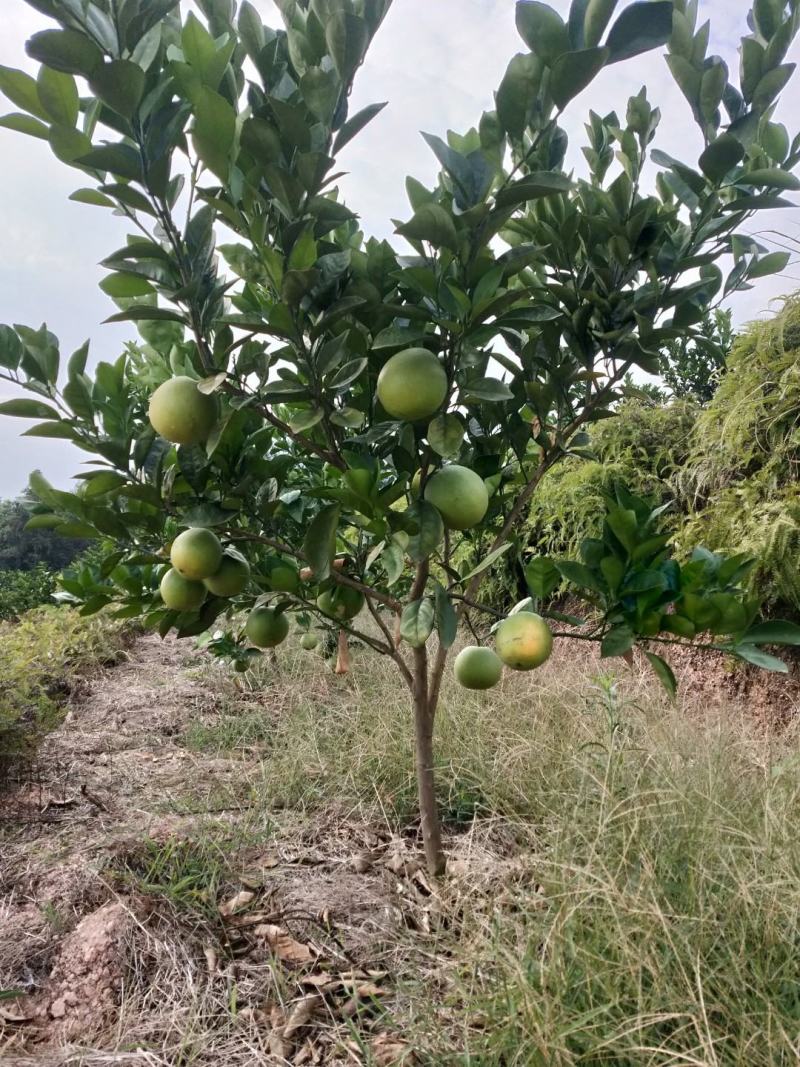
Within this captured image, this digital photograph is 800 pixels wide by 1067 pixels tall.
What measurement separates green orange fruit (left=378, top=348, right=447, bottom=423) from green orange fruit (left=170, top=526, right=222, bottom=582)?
41 cm

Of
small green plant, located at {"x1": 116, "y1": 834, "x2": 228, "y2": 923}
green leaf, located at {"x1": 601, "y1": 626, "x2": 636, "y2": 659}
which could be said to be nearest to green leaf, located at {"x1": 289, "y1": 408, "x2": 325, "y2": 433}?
green leaf, located at {"x1": 601, "y1": 626, "x2": 636, "y2": 659}

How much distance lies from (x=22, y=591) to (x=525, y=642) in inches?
363

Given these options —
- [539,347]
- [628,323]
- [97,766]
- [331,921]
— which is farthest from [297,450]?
[97,766]

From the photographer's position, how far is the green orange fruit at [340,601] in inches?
64.5

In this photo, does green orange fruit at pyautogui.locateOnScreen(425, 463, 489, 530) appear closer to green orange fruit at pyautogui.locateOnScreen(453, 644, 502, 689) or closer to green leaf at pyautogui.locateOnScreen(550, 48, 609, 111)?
green orange fruit at pyautogui.locateOnScreen(453, 644, 502, 689)

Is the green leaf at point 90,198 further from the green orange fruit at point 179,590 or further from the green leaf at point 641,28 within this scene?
the green leaf at point 641,28

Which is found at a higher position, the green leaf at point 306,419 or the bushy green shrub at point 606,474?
the green leaf at point 306,419

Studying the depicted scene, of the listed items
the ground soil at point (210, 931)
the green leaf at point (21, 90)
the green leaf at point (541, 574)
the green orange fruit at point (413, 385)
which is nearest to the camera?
the green leaf at point (21, 90)

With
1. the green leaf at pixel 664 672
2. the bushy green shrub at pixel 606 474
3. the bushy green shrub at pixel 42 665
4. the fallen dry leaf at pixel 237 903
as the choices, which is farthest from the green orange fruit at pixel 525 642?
the bushy green shrub at pixel 606 474

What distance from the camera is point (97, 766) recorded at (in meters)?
3.31

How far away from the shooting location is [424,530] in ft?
3.96

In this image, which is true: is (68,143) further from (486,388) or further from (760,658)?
(760,658)

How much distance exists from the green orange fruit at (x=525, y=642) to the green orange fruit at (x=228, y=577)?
19.5 inches

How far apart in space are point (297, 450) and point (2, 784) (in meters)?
2.21
